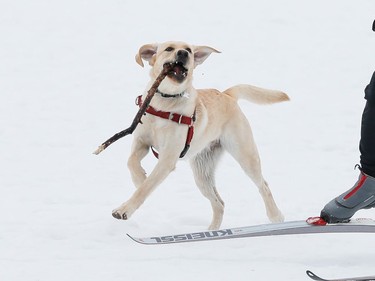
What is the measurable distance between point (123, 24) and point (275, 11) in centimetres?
282

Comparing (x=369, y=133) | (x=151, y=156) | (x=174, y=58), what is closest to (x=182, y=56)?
(x=174, y=58)

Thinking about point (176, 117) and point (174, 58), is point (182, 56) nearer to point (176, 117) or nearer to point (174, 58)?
point (174, 58)

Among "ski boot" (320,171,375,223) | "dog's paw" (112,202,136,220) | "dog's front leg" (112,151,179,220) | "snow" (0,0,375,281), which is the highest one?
"ski boot" (320,171,375,223)

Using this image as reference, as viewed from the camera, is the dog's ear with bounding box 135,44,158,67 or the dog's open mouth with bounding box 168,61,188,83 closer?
the dog's open mouth with bounding box 168,61,188,83

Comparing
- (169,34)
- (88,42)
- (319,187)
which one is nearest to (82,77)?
(88,42)

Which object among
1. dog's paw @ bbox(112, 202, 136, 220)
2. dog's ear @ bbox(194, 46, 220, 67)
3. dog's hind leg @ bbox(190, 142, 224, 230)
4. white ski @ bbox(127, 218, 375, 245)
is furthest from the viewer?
dog's hind leg @ bbox(190, 142, 224, 230)

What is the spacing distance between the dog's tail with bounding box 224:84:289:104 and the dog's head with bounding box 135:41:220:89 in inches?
33.0

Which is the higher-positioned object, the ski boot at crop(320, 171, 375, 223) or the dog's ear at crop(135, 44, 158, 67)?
the dog's ear at crop(135, 44, 158, 67)

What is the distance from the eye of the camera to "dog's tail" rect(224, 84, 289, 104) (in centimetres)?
626

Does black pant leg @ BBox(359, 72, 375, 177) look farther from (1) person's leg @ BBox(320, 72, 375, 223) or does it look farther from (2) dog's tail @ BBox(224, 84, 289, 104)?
(2) dog's tail @ BBox(224, 84, 289, 104)

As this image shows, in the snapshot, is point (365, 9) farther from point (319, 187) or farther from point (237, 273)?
point (237, 273)

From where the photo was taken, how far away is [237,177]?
24.6 feet

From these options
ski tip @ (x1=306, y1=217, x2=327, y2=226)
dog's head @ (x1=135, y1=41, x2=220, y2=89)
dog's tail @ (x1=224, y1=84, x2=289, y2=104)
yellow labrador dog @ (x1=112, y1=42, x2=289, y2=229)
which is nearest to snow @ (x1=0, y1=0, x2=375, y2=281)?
ski tip @ (x1=306, y1=217, x2=327, y2=226)

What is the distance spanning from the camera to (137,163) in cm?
A: 532
